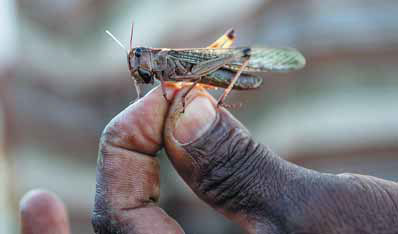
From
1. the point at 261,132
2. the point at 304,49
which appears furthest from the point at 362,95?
the point at 261,132

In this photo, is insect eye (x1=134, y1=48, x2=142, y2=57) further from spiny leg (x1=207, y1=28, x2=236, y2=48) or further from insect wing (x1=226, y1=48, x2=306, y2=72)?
spiny leg (x1=207, y1=28, x2=236, y2=48)

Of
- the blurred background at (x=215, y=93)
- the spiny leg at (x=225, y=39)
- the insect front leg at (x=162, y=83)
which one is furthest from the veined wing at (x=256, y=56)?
the blurred background at (x=215, y=93)

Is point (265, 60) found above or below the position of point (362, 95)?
above

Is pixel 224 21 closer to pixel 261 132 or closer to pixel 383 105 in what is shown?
pixel 261 132

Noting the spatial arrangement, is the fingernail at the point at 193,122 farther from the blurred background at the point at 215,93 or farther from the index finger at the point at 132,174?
the blurred background at the point at 215,93

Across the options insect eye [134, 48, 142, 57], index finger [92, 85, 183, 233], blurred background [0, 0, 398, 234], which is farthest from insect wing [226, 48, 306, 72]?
blurred background [0, 0, 398, 234]

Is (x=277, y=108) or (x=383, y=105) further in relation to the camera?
(x=277, y=108)
